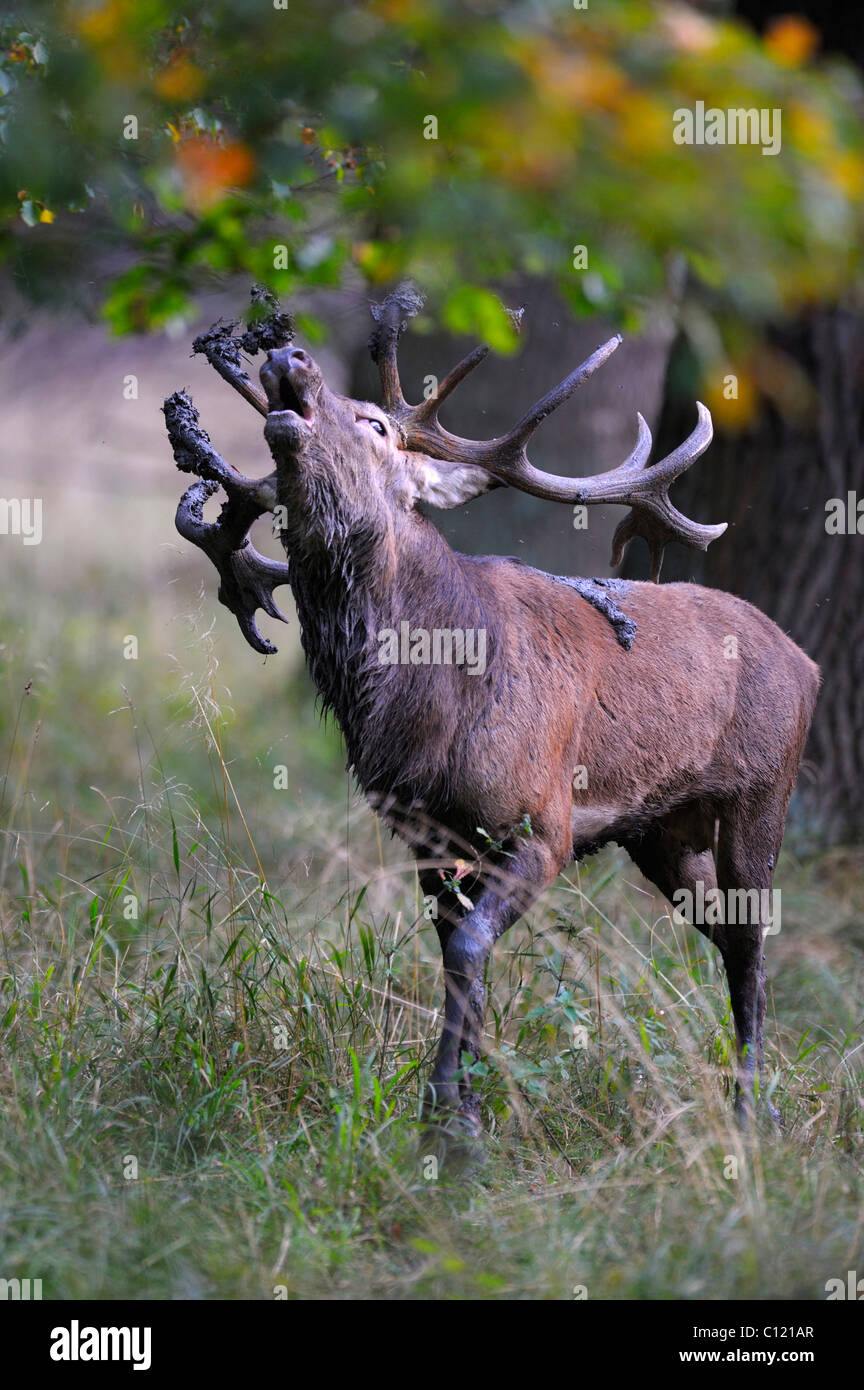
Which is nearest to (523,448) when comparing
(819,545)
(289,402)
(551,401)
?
(551,401)

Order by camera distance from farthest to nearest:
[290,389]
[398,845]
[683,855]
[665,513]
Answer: [398,845], [683,855], [665,513], [290,389]

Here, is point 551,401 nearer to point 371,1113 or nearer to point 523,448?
point 523,448

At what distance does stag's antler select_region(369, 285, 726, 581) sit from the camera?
4723 mm

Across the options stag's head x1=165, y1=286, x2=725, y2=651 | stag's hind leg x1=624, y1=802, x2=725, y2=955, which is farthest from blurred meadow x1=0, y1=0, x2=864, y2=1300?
stag's hind leg x1=624, y1=802, x2=725, y2=955

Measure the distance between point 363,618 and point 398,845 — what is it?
2.70 metres

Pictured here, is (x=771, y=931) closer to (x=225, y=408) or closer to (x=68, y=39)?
(x=68, y=39)

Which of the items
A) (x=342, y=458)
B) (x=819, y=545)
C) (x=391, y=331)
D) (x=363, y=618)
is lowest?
(x=363, y=618)

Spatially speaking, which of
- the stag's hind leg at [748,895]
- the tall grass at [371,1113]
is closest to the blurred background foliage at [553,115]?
the tall grass at [371,1113]

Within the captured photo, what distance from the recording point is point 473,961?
4.29 metres

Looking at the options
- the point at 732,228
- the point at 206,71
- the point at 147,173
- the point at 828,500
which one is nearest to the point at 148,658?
the point at 828,500

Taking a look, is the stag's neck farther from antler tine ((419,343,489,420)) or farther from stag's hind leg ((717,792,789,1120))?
stag's hind leg ((717,792,789,1120))

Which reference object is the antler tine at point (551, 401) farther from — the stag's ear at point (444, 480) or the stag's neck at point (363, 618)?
the stag's neck at point (363, 618)

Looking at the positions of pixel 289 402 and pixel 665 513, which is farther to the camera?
pixel 665 513

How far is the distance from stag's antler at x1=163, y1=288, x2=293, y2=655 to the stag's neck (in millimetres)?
302
